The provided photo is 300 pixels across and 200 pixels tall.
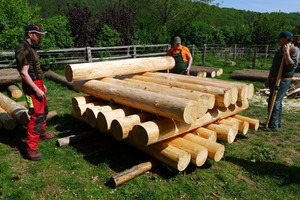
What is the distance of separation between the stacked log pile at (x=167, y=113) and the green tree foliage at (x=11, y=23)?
847 centimetres

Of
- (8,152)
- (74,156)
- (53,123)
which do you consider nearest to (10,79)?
(53,123)

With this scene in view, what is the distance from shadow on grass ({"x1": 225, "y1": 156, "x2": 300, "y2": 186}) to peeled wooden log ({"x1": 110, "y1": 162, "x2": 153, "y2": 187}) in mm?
1572

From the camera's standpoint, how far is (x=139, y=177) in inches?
149

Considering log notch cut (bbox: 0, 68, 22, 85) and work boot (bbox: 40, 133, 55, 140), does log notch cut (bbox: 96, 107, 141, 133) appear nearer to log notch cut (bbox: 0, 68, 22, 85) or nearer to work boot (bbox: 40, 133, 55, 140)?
work boot (bbox: 40, 133, 55, 140)

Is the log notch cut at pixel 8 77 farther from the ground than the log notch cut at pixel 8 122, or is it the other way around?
the log notch cut at pixel 8 77

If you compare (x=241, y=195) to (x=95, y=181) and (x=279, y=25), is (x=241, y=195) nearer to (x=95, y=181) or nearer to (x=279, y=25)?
(x=95, y=181)

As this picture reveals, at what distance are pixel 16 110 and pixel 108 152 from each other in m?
2.41

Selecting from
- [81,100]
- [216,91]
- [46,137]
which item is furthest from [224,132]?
[46,137]

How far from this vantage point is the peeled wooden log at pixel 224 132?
14.6 ft

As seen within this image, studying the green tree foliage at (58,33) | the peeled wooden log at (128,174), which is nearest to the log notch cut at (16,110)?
the peeled wooden log at (128,174)

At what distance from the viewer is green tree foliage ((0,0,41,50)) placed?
11.7 metres

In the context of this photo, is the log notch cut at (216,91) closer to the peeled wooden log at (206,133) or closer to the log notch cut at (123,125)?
the peeled wooden log at (206,133)

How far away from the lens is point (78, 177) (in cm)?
375

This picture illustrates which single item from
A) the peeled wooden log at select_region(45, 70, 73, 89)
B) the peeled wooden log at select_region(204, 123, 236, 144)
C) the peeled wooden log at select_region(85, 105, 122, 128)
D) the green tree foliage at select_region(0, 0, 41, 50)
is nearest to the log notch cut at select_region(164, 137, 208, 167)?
the peeled wooden log at select_region(204, 123, 236, 144)
